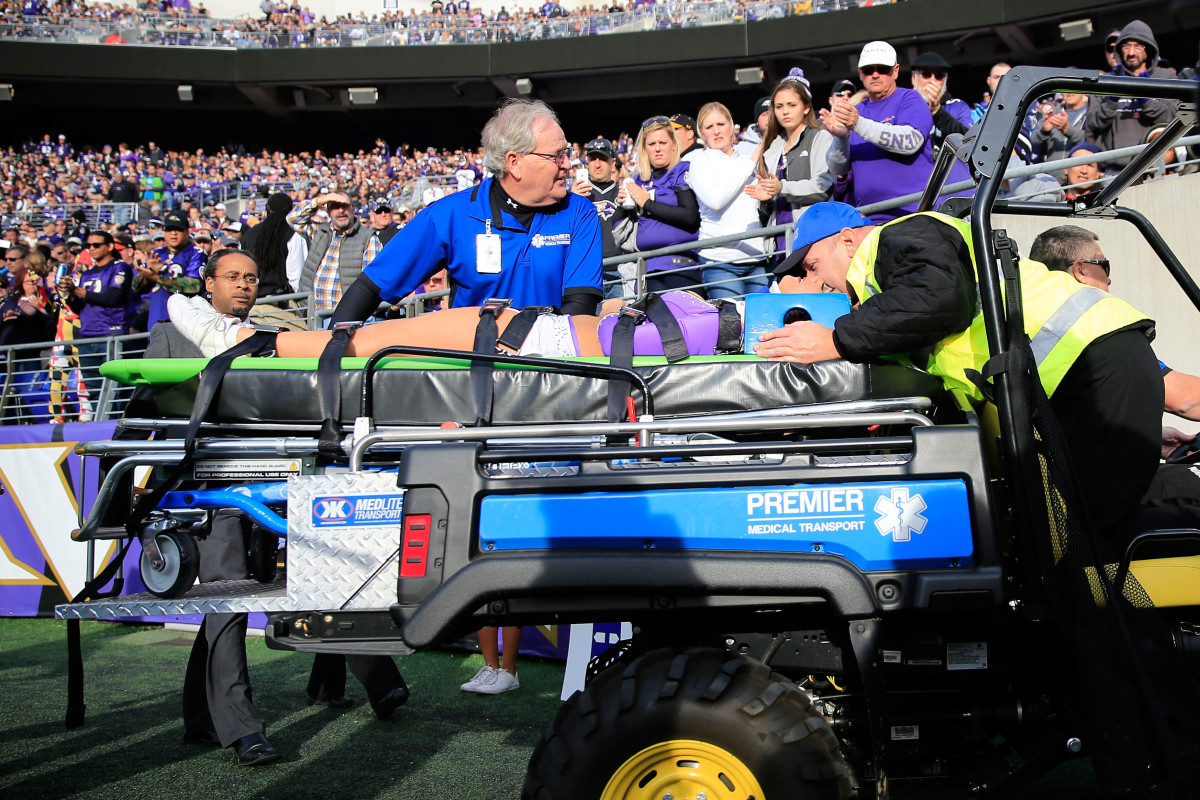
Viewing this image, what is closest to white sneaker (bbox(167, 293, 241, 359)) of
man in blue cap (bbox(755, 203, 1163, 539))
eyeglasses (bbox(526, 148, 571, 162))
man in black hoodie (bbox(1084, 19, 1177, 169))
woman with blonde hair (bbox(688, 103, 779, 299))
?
eyeglasses (bbox(526, 148, 571, 162))

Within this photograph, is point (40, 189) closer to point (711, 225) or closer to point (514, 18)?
point (514, 18)

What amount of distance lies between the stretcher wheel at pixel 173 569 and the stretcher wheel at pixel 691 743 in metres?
1.50

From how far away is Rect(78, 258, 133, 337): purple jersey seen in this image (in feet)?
35.1

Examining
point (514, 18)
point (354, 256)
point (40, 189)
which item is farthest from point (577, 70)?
point (354, 256)

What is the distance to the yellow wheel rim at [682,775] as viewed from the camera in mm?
2471

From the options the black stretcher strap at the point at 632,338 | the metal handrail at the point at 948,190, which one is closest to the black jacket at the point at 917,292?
the black stretcher strap at the point at 632,338

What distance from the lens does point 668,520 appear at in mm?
2596

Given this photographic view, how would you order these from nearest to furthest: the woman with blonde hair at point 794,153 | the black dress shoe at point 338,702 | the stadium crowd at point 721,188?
the black dress shoe at point 338,702
the stadium crowd at point 721,188
the woman with blonde hair at point 794,153

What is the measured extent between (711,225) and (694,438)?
15.3ft

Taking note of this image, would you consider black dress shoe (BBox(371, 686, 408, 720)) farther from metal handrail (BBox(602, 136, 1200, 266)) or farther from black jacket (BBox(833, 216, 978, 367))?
metal handrail (BBox(602, 136, 1200, 266))

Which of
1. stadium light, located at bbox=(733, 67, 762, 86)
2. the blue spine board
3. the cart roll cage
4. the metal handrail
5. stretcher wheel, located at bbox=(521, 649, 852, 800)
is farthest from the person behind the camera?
stadium light, located at bbox=(733, 67, 762, 86)

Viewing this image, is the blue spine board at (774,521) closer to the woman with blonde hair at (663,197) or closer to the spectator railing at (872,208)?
the spectator railing at (872,208)

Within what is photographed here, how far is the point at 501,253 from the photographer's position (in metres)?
4.46

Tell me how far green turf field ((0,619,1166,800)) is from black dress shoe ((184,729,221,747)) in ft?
0.15
